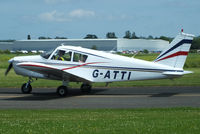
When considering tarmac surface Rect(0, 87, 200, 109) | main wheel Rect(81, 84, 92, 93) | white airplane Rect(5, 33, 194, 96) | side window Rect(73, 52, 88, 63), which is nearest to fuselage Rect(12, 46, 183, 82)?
white airplane Rect(5, 33, 194, 96)

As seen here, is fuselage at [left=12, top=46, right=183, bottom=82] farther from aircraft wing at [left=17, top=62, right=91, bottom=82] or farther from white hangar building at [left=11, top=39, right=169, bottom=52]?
white hangar building at [left=11, top=39, right=169, bottom=52]

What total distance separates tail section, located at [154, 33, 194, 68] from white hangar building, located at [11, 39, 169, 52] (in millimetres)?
61435

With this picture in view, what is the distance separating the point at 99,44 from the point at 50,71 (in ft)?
228

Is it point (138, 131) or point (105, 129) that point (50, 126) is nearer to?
point (105, 129)

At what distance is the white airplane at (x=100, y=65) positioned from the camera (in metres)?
16.2

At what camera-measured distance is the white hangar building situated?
278 ft

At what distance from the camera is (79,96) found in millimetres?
17578

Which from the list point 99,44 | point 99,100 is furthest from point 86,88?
point 99,44

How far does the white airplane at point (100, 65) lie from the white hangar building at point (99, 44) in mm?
59227

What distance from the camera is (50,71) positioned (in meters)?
16.8

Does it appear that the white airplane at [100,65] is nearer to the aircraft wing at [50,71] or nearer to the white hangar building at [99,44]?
the aircraft wing at [50,71]

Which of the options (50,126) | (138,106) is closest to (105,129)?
(50,126)

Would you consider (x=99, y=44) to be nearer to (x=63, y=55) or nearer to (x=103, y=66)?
(x=63, y=55)

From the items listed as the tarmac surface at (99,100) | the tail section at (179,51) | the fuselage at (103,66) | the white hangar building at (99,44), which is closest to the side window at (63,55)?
the fuselage at (103,66)
